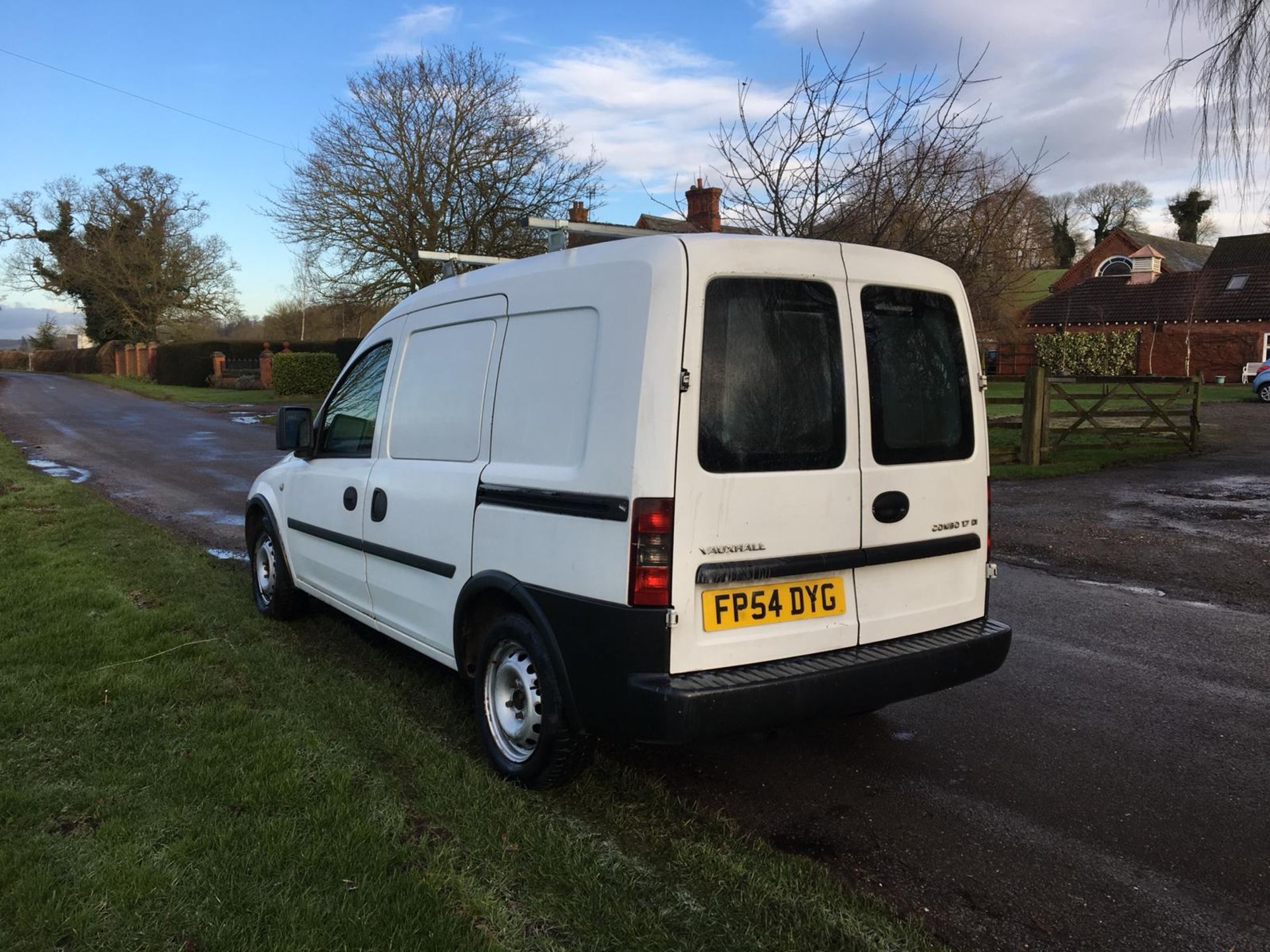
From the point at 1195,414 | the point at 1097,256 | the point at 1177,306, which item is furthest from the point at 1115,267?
the point at 1195,414

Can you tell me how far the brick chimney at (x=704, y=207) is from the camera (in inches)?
417

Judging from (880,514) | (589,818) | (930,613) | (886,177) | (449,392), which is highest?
(886,177)

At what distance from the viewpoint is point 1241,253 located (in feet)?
143

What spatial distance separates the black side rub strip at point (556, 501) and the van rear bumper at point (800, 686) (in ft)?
1.89

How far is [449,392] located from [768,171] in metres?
6.64

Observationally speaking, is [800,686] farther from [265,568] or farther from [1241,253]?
[1241,253]

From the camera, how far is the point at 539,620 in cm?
343

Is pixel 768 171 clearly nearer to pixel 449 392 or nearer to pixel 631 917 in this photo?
pixel 449 392

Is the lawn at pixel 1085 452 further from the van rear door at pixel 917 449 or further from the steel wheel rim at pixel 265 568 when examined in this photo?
the steel wheel rim at pixel 265 568

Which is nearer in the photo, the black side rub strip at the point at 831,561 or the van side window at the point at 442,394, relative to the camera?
the black side rub strip at the point at 831,561

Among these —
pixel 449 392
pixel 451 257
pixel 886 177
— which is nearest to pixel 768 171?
pixel 886 177

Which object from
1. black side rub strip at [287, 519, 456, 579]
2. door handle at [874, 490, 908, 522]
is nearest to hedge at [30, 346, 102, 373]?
black side rub strip at [287, 519, 456, 579]

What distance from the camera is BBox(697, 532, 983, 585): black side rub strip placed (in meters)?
3.20

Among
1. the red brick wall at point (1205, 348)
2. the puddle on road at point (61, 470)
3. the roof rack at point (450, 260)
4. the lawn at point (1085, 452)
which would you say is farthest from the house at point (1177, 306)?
the roof rack at point (450, 260)
